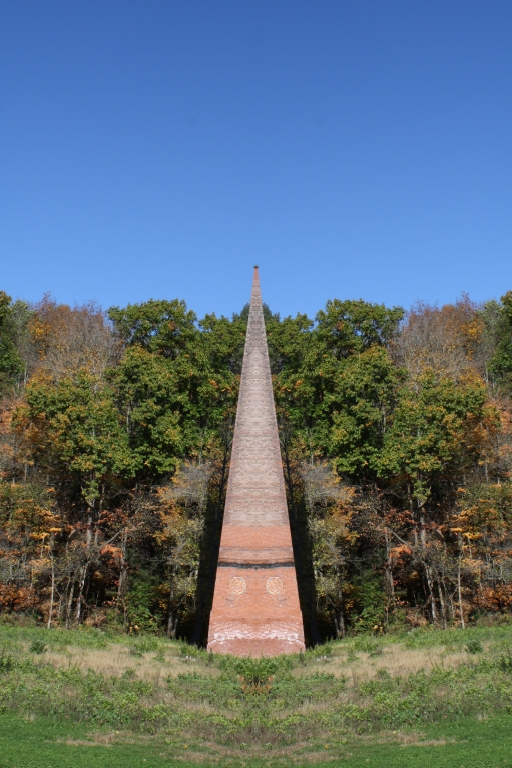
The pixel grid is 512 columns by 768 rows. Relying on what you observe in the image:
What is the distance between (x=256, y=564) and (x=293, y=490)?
1339 centimetres

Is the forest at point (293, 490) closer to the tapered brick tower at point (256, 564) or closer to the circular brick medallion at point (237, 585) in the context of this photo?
the tapered brick tower at point (256, 564)

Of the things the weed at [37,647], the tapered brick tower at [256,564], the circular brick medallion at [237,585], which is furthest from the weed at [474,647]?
the weed at [37,647]

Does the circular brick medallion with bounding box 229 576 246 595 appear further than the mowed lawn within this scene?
Yes

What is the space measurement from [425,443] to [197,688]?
15106mm

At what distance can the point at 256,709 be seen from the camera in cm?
1323

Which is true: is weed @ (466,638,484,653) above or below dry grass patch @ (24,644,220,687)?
above

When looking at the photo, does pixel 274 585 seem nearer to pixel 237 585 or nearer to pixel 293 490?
pixel 237 585

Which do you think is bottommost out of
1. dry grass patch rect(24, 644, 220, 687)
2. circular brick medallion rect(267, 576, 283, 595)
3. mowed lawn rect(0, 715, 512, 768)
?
dry grass patch rect(24, 644, 220, 687)

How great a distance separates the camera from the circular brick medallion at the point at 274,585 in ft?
60.8

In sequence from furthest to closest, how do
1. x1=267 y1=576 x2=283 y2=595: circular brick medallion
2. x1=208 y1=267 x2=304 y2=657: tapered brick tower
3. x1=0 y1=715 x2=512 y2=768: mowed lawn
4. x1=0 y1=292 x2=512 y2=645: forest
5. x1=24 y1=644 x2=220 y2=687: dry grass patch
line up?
1. x1=0 y1=292 x2=512 y2=645: forest
2. x1=267 y1=576 x2=283 y2=595: circular brick medallion
3. x1=208 y1=267 x2=304 y2=657: tapered brick tower
4. x1=24 y1=644 x2=220 y2=687: dry grass patch
5. x1=0 y1=715 x2=512 y2=768: mowed lawn

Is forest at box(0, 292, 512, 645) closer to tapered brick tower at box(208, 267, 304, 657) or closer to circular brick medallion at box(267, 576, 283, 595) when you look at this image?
tapered brick tower at box(208, 267, 304, 657)

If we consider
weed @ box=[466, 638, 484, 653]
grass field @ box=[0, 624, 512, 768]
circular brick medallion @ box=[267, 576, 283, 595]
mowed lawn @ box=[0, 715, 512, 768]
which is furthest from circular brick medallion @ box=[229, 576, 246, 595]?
mowed lawn @ box=[0, 715, 512, 768]

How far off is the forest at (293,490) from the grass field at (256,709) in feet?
30.7

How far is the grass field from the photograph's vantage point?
1083cm
